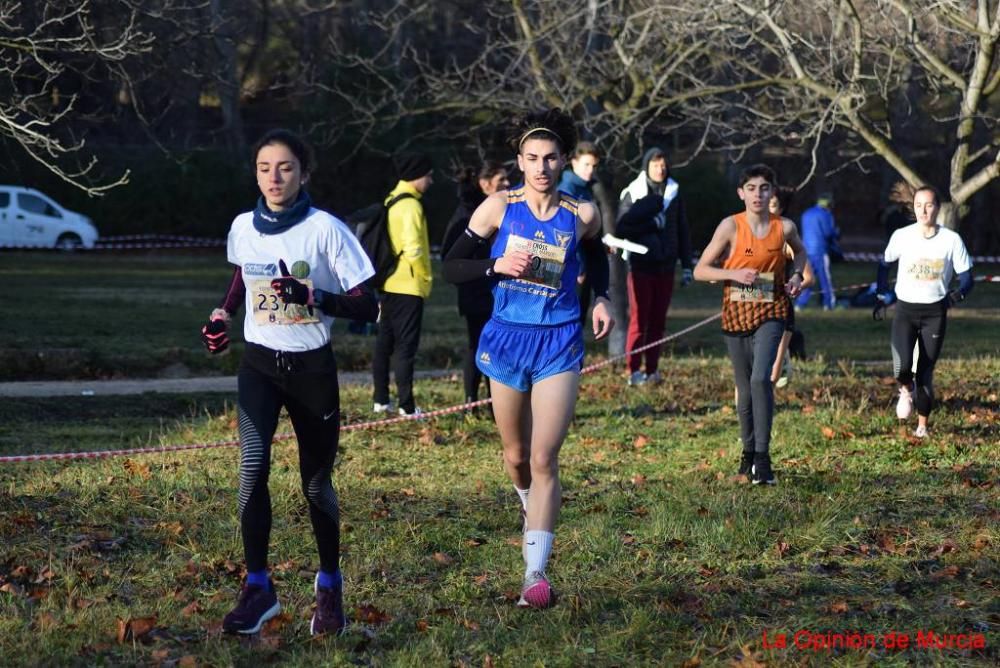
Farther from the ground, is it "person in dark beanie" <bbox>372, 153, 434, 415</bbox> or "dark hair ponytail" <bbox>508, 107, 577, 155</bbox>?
"dark hair ponytail" <bbox>508, 107, 577, 155</bbox>

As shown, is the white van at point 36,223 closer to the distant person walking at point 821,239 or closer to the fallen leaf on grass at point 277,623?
the distant person walking at point 821,239

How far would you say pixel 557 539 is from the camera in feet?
23.8

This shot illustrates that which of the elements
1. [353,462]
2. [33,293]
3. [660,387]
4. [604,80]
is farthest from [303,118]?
[353,462]

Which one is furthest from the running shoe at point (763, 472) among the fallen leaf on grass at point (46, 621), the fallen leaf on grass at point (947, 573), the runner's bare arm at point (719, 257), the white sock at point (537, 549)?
the fallen leaf on grass at point (46, 621)

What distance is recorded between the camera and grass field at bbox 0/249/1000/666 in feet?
18.0

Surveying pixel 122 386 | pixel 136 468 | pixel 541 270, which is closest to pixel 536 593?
pixel 541 270

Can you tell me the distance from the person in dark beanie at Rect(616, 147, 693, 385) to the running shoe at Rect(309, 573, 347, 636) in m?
7.27

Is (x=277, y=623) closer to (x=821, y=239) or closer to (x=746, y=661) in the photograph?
(x=746, y=661)

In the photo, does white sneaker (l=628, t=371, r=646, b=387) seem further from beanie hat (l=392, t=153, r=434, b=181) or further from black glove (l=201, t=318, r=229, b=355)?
black glove (l=201, t=318, r=229, b=355)

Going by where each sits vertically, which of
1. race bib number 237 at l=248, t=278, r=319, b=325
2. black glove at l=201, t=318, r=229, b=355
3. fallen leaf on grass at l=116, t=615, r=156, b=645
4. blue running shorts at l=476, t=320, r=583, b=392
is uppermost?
race bib number 237 at l=248, t=278, r=319, b=325

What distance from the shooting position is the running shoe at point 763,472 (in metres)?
8.59

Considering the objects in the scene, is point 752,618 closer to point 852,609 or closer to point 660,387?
point 852,609

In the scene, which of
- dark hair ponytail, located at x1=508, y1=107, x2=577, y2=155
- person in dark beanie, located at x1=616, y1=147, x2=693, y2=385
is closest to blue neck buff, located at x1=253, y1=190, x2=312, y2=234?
dark hair ponytail, located at x1=508, y1=107, x2=577, y2=155

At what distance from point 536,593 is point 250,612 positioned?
3.88ft
